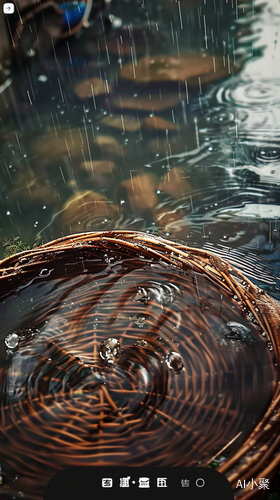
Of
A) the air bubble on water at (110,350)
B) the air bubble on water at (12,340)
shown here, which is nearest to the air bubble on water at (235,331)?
the air bubble on water at (110,350)

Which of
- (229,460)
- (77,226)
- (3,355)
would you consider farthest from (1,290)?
(77,226)

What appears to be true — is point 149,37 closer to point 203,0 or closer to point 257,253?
point 203,0

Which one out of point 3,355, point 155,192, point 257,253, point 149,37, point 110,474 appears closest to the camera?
point 110,474

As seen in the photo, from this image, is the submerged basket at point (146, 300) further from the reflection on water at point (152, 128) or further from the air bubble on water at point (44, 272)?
the reflection on water at point (152, 128)

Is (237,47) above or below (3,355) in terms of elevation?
above

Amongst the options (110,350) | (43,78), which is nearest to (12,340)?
(110,350)

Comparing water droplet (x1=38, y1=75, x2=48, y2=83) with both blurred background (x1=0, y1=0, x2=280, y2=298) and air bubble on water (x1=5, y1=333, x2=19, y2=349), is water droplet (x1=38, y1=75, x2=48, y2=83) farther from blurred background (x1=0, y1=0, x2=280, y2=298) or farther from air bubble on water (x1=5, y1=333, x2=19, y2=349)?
air bubble on water (x1=5, y1=333, x2=19, y2=349)

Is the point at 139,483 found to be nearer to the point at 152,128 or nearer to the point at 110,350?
the point at 110,350
